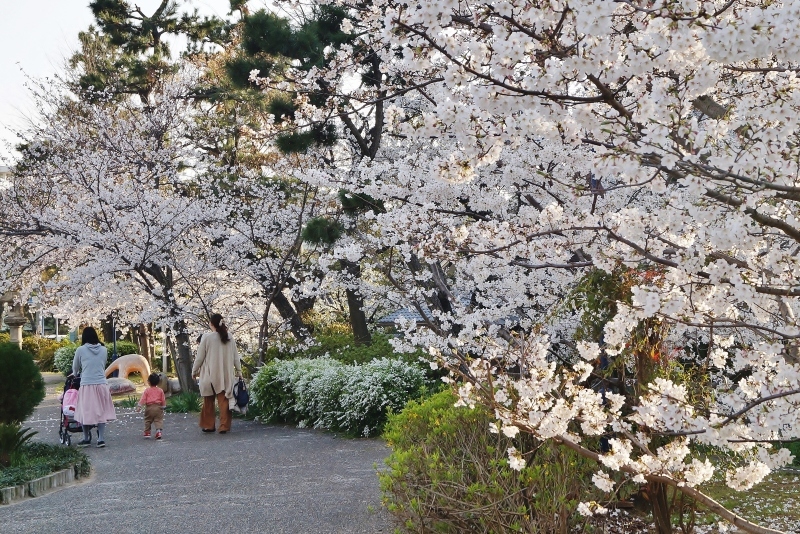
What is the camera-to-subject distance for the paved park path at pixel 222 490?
525 cm

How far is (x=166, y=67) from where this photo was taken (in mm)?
17688

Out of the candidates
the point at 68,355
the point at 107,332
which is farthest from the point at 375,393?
the point at 107,332

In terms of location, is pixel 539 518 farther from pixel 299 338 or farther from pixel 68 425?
pixel 299 338

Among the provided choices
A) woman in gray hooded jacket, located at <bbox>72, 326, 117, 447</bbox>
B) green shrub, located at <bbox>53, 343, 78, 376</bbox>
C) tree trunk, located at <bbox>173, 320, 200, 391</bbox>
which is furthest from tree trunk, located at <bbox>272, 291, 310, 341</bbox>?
green shrub, located at <bbox>53, 343, 78, 376</bbox>

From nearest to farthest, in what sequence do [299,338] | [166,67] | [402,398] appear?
[402,398]
[299,338]
[166,67]

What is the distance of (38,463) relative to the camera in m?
7.40

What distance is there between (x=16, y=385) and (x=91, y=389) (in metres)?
0.91

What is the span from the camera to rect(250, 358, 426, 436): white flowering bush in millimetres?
9383

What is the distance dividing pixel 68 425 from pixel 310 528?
574 cm

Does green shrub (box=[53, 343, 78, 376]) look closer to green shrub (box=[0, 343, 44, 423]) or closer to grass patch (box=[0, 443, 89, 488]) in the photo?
green shrub (box=[0, 343, 44, 423])

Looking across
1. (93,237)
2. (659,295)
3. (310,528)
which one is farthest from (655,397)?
(93,237)

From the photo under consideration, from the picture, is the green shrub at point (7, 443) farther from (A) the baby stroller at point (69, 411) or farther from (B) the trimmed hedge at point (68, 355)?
(B) the trimmed hedge at point (68, 355)

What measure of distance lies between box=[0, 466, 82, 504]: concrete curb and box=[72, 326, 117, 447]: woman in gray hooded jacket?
2.23 meters

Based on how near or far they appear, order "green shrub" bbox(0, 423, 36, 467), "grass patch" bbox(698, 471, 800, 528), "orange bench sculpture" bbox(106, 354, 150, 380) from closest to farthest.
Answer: "grass patch" bbox(698, 471, 800, 528) < "green shrub" bbox(0, 423, 36, 467) < "orange bench sculpture" bbox(106, 354, 150, 380)
